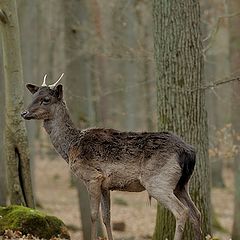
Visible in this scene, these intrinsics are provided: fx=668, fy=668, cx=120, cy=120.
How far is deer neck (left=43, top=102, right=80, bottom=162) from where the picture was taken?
985 cm

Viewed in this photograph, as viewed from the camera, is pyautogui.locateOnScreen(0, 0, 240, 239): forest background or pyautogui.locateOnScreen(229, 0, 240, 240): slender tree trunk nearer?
pyautogui.locateOnScreen(229, 0, 240, 240): slender tree trunk

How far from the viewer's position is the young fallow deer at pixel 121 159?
29.7ft

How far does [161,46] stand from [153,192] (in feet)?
9.57

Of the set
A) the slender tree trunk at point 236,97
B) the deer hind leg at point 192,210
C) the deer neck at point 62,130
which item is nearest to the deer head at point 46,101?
the deer neck at point 62,130

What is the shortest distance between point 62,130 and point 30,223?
1.48m

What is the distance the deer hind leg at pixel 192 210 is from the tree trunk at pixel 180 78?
140 cm

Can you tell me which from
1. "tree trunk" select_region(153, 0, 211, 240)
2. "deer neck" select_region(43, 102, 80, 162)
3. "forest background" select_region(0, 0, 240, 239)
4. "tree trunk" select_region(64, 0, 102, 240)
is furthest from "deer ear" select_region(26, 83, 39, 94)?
"tree trunk" select_region(64, 0, 102, 240)

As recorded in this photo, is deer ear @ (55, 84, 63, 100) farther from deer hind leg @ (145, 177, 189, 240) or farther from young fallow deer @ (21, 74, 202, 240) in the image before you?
deer hind leg @ (145, 177, 189, 240)

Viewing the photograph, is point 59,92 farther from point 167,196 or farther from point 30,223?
point 167,196

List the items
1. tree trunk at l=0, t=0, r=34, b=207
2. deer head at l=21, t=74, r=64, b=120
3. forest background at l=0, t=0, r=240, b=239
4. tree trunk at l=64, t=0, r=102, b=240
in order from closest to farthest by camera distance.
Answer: deer head at l=21, t=74, r=64, b=120
tree trunk at l=0, t=0, r=34, b=207
tree trunk at l=64, t=0, r=102, b=240
forest background at l=0, t=0, r=240, b=239

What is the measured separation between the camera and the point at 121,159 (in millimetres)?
9273

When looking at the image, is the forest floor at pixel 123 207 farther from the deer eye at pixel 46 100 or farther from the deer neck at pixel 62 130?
the deer eye at pixel 46 100

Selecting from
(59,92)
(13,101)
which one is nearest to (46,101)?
(59,92)

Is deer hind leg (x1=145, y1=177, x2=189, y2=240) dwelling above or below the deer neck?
below
